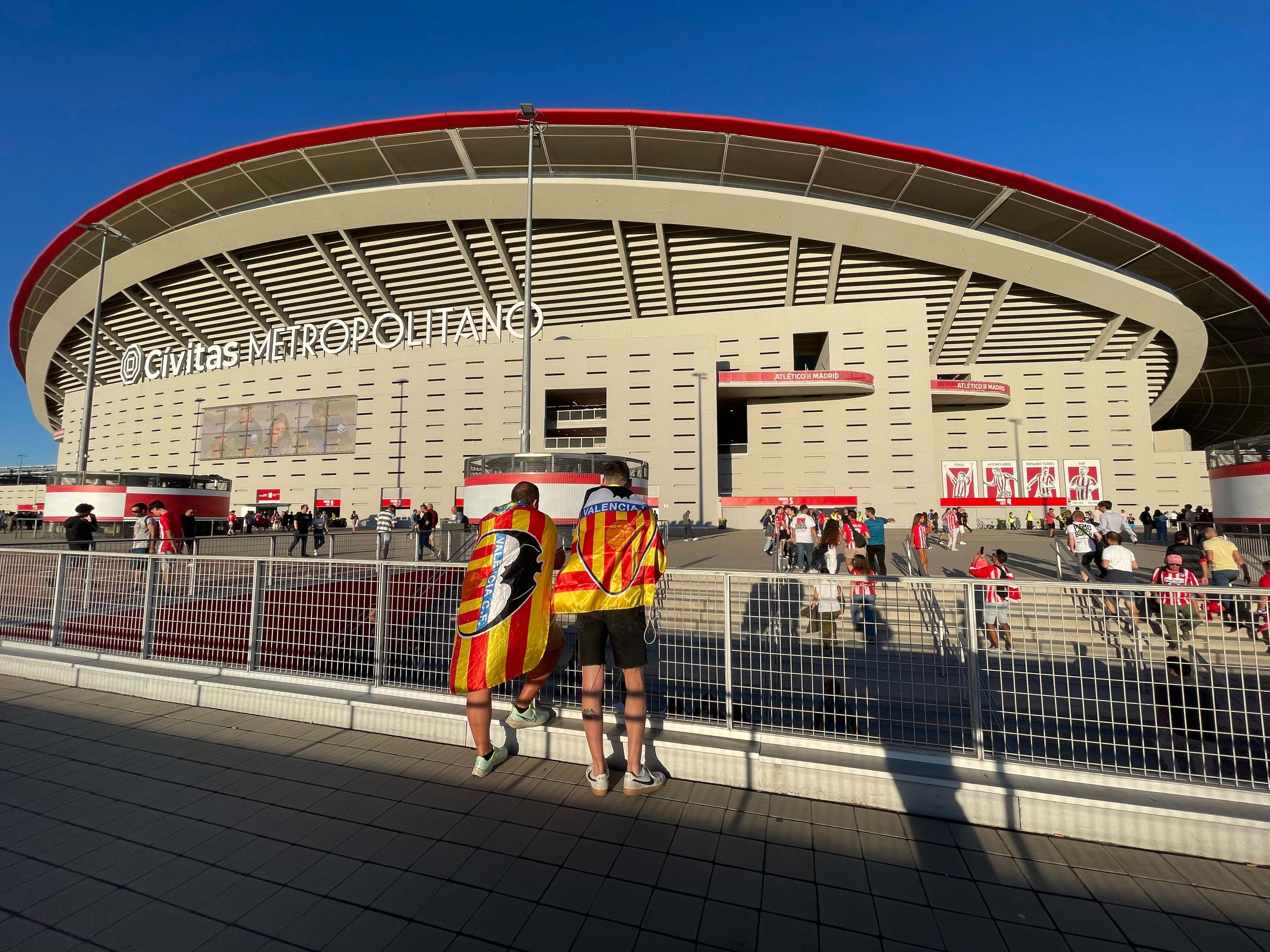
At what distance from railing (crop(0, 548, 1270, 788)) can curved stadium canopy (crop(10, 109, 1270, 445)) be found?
25321 mm

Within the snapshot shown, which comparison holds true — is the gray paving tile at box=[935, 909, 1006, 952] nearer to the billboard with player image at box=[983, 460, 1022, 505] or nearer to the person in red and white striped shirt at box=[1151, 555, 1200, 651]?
the person in red and white striped shirt at box=[1151, 555, 1200, 651]

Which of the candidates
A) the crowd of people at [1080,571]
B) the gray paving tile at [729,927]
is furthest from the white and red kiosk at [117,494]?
the gray paving tile at [729,927]

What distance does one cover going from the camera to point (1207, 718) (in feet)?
9.39

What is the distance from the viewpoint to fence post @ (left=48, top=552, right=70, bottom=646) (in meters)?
5.34

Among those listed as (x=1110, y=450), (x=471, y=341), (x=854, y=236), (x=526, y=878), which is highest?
(x=854, y=236)

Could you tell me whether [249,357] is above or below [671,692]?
above

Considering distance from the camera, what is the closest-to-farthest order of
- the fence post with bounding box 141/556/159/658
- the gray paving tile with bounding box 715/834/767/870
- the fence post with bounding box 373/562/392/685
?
the gray paving tile with bounding box 715/834/767/870 → the fence post with bounding box 373/562/392/685 → the fence post with bounding box 141/556/159/658

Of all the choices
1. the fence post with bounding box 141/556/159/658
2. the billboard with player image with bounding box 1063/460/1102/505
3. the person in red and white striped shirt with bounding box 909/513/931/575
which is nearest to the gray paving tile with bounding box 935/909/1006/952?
the fence post with bounding box 141/556/159/658

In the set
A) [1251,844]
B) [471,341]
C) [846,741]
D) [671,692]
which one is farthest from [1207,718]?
[471,341]

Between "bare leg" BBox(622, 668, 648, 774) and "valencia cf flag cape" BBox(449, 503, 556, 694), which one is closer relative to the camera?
"bare leg" BBox(622, 668, 648, 774)

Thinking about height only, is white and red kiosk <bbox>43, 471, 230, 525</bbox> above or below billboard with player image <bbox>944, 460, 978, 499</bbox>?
below

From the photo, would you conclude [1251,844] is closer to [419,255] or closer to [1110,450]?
[419,255]

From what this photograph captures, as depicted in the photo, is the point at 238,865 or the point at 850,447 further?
the point at 850,447

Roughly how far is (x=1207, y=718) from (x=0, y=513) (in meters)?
60.4
